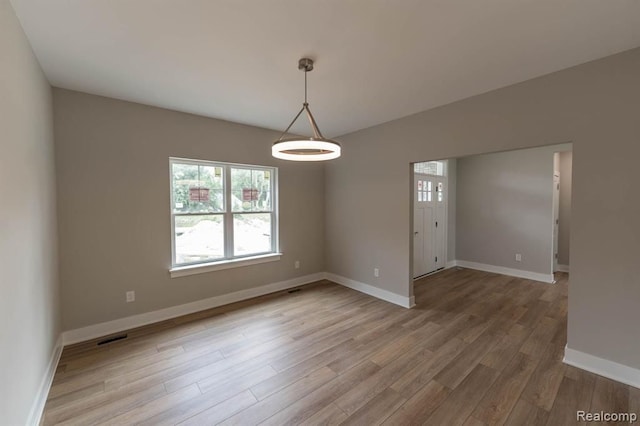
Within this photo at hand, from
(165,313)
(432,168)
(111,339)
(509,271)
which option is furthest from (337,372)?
(509,271)

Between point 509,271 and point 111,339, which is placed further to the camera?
point 509,271

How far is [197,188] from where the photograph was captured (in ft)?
11.6

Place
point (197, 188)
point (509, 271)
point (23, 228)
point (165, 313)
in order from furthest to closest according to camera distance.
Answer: point (509, 271), point (197, 188), point (165, 313), point (23, 228)

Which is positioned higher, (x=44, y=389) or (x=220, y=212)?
(x=220, y=212)

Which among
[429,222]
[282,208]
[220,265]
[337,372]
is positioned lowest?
[337,372]

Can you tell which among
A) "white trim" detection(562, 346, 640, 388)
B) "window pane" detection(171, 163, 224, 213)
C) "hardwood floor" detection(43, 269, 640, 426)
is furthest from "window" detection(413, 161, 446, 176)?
"window pane" detection(171, 163, 224, 213)

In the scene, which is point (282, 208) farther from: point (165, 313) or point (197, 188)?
Answer: point (165, 313)

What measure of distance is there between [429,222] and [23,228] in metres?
5.40

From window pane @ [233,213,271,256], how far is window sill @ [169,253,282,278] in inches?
5.8

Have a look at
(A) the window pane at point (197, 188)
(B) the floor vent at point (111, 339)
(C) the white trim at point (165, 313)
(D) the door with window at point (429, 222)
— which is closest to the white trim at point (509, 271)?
(D) the door with window at point (429, 222)

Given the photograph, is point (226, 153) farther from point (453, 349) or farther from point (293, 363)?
point (453, 349)

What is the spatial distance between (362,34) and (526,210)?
480cm

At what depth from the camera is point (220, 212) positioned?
3721 millimetres

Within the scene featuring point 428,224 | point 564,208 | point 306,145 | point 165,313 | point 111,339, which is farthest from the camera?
point 564,208
